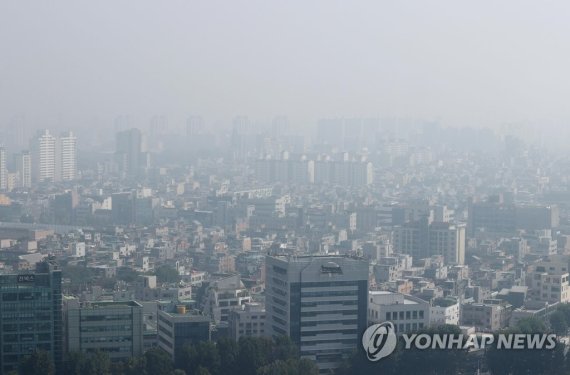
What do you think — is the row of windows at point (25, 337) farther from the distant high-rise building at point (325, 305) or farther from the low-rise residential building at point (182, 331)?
the distant high-rise building at point (325, 305)

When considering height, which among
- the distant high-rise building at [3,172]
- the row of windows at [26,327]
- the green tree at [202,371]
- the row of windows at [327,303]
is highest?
the distant high-rise building at [3,172]

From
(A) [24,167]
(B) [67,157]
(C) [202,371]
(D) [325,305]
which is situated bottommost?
(C) [202,371]

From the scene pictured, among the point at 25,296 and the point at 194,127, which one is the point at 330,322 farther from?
the point at 194,127

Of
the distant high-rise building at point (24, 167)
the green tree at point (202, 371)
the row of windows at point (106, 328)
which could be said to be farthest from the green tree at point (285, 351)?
the distant high-rise building at point (24, 167)

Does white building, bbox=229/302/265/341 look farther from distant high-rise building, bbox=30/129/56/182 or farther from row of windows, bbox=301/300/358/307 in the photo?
distant high-rise building, bbox=30/129/56/182

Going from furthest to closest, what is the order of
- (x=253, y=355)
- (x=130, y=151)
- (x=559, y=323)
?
(x=130, y=151) → (x=559, y=323) → (x=253, y=355)

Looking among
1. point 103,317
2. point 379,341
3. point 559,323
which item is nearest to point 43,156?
point 559,323
